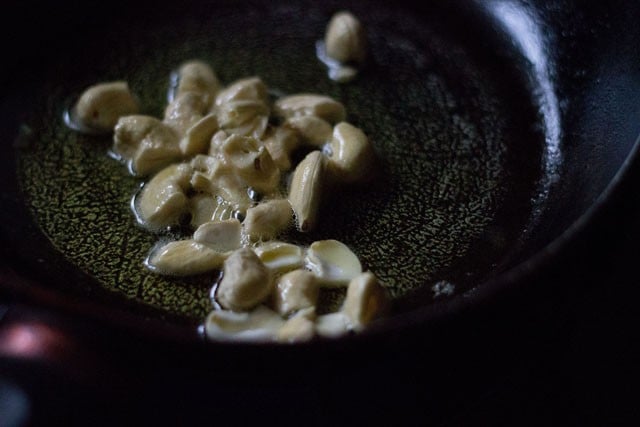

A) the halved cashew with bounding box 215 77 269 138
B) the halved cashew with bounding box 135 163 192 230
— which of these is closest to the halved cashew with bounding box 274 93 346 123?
the halved cashew with bounding box 215 77 269 138

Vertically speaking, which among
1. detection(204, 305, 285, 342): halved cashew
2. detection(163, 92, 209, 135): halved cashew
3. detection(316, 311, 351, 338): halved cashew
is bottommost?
detection(204, 305, 285, 342): halved cashew

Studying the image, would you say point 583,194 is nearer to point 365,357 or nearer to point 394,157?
point 394,157

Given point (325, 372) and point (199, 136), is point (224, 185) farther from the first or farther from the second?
point (325, 372)

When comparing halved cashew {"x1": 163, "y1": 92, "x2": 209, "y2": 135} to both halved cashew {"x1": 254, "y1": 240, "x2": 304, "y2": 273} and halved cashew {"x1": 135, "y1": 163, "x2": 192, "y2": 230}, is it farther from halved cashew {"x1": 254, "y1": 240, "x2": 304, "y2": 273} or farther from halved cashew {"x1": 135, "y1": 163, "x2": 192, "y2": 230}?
halved cashew {"x1": 254, "y1": 240, "x2": 304, "y2": 273}

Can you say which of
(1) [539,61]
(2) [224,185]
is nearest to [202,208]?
(2) [224,185]

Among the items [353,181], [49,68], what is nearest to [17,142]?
[49,68]
